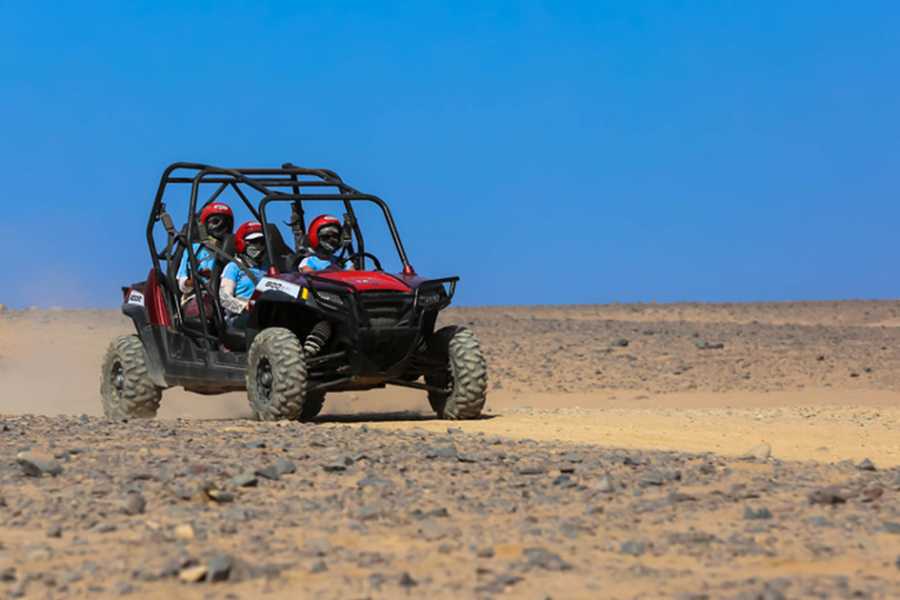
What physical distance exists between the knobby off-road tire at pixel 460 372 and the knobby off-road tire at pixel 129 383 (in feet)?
10.6

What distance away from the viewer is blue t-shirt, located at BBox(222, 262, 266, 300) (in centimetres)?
1554

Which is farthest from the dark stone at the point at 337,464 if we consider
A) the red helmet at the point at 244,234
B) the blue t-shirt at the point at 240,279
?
the red helmet at the point at 244,234

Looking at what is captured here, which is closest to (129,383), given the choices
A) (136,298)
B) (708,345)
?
(136,298)

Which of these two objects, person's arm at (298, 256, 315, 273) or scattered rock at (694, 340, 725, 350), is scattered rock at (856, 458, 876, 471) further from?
scattered rock at (694, 340, 725, 350)

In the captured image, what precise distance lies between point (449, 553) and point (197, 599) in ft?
4.56

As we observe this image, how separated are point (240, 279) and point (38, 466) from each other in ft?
19.2

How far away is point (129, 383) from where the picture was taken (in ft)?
54.6

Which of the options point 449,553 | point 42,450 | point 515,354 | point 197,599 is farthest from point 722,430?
point 515,354

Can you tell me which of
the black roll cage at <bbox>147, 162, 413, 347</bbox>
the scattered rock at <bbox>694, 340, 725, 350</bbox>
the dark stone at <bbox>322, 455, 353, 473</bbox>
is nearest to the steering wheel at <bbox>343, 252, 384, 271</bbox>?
the black roll cage at <bbox>147, 162, 413, 347</bbox>

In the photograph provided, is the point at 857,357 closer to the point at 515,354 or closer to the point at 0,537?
the point at 515,354

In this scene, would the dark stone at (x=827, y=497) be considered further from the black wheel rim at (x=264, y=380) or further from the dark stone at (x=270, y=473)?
the black wheel rim at (x=264, y=380)

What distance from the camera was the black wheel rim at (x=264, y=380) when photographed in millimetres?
A: 14711

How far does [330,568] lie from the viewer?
290 inches

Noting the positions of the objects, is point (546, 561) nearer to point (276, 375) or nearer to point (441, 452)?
point (441, 452)
